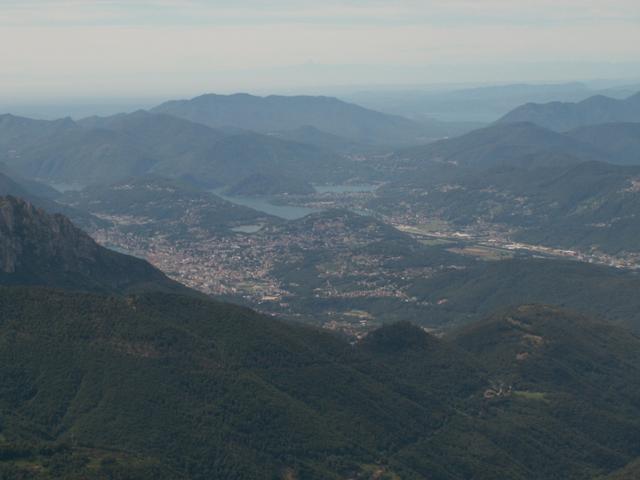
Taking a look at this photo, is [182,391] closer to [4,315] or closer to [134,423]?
[134,423]

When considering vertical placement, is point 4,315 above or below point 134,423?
above

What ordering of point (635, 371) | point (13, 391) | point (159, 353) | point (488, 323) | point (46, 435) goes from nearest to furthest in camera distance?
point (46, 435) → point (13, 391) → point (159, 353) → point (635, 371) → point (488, 323)

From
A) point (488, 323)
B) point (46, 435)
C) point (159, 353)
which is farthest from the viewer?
point (488, 323)

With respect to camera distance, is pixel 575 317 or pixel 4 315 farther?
pixel 575 317

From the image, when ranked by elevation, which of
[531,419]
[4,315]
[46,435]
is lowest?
[531,419]

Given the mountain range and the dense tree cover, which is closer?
the mountain range

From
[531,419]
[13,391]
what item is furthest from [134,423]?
[531,419]

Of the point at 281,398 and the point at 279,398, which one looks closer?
the point at 279,398

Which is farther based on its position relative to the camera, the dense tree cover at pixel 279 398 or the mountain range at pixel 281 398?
the dense tree cover at pixel 279 398
